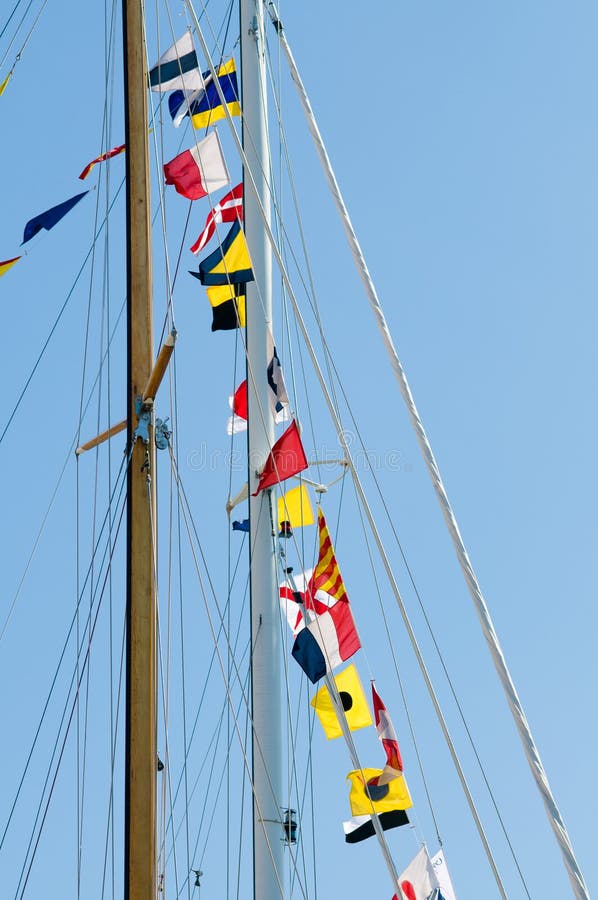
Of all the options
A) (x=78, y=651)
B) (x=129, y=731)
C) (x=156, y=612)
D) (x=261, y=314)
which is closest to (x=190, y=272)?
(x=261, y=314)

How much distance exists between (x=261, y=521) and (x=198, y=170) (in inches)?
184

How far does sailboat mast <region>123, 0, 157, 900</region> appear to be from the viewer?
11.1 m

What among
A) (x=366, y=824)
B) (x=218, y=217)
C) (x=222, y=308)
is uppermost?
(x=218, y=217)

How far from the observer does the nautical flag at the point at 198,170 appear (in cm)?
1759

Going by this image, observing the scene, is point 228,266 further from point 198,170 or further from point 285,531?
point 285,531

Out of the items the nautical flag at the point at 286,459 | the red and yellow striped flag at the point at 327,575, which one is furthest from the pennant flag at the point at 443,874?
the nautical flag at the point at 286,459

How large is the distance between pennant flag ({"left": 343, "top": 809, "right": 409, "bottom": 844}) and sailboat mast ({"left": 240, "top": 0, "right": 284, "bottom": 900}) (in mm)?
1267

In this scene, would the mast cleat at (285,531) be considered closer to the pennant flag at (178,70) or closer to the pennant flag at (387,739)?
the pennant flag at (387,739)

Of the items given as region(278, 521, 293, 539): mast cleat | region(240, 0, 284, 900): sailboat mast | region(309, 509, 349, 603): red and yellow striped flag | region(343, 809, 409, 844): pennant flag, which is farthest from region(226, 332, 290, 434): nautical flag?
region(343, 809, 409, 844): pennant flag

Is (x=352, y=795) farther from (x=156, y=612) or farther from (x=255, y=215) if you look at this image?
(x=255, y=215)

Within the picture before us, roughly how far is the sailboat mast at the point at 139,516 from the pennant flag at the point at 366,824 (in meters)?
4.64

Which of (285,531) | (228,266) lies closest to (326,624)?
(285,531)

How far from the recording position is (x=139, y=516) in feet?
41.0

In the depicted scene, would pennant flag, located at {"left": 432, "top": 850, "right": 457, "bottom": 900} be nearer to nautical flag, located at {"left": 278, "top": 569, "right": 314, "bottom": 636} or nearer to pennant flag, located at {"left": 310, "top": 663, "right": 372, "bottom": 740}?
pennant flag, located at {"left": 310, "top": 663, "right": 372, "bottom": 740}
